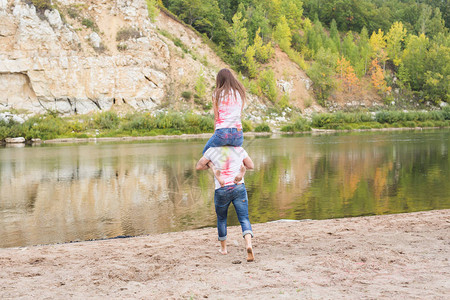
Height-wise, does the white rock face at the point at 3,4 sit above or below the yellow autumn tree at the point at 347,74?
above

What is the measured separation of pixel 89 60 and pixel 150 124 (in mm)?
13451

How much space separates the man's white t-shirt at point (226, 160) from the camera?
234 inches

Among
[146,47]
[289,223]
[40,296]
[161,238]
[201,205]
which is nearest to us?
[40,296]

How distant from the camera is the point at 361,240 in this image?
6645 mm

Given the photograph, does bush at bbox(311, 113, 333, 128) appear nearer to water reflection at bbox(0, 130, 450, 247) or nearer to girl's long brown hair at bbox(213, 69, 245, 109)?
water reflection at bbox(0, 130, 450, 247)

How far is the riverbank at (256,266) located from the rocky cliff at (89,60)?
56244 mm

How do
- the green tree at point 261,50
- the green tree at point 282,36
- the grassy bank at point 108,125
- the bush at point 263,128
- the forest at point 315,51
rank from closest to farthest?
the grassy bank at point 108,125 < the bush at point 263,128 < the forest at point 315,51 < the green tree at point 261,50 < the green tree at point 282,36

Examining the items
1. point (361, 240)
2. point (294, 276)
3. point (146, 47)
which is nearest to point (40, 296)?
point (294, 276)

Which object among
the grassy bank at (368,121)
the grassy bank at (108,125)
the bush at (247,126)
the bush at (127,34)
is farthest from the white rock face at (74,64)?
the grassy bank at (368,121)

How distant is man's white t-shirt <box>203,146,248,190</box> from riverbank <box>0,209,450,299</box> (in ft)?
3.78

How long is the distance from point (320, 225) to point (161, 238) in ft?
10.1

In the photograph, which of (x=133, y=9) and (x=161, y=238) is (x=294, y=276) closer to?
(x=161, y=238)

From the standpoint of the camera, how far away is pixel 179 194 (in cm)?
1416

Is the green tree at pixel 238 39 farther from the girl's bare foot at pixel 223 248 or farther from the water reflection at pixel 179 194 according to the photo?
the girl's bare foot at pixel 223 248
